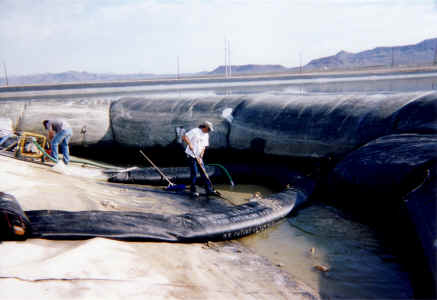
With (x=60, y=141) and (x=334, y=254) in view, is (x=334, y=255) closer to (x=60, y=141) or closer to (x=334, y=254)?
(x=334, y=254)

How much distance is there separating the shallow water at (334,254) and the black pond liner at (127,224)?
1.31ft

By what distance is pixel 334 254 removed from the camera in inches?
184

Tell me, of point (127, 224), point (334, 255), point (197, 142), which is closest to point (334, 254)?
point (334, 255)

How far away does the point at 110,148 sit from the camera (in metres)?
11.7

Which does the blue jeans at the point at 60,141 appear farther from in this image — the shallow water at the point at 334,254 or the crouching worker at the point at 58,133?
the shallow water at the point at 334,254

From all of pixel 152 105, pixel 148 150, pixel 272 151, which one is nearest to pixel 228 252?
pixel 272 151

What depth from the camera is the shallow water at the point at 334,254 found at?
3.89 metres

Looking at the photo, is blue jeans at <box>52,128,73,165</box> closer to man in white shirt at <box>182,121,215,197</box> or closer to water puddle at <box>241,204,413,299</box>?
man in white shirt at <box>182,121,215,197</box>

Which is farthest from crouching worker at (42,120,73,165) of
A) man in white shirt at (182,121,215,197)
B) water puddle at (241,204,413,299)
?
water puddle at (241,204,413,299)

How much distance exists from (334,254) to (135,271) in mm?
2674

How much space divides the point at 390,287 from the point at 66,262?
10.8 feet

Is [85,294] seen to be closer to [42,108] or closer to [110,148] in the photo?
[110,148]

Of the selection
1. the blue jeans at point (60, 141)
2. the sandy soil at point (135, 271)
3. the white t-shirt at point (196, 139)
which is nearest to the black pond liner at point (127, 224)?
the sandy soil at point (135, 271)

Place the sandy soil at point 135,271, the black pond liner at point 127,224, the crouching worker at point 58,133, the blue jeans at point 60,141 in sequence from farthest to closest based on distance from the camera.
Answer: the crouching worker at point 58,133 → the blue jeans at point 60,141 → the black pond liner at point 127,224 → the sandy soil at point 135,271
